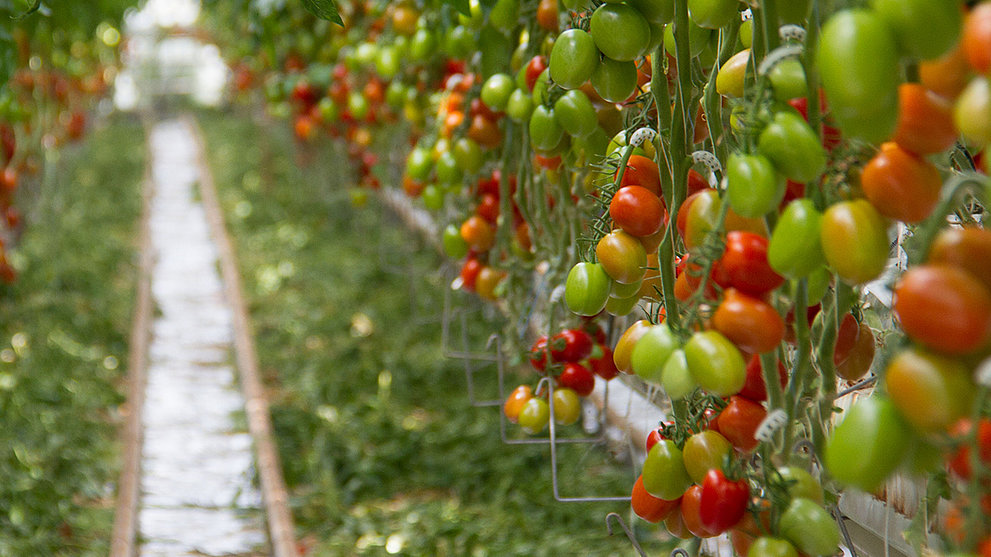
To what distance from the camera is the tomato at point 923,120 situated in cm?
50

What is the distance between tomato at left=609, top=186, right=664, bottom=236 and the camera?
86 cm

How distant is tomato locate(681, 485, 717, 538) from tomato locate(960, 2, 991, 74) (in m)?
0.43

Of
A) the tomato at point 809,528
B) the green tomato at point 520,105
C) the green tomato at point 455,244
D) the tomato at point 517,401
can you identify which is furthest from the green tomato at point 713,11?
the green tomato at point 455,244

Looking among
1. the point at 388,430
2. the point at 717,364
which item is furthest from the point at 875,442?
the point at 388,430

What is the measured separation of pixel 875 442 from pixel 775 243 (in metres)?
0.15

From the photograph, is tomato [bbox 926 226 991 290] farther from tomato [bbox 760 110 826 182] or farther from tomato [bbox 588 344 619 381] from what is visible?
tomato [bbox 588 344 619 381]

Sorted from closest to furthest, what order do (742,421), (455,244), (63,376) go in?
(742,421) < (455,244) < (63,376)

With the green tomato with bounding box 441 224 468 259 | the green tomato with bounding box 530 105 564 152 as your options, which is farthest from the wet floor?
the green tomato with bounding box 530 105 564 152

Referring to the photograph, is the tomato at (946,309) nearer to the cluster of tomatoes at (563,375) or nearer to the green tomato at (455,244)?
the cluster of tomatoes at (563,375)

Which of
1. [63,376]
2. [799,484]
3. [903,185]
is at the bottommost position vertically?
[63,376]

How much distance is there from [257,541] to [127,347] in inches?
63.2

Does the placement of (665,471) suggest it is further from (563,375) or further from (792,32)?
(563,375)

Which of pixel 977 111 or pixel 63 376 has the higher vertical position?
pixel 977 111

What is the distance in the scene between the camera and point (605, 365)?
134 centimetres
